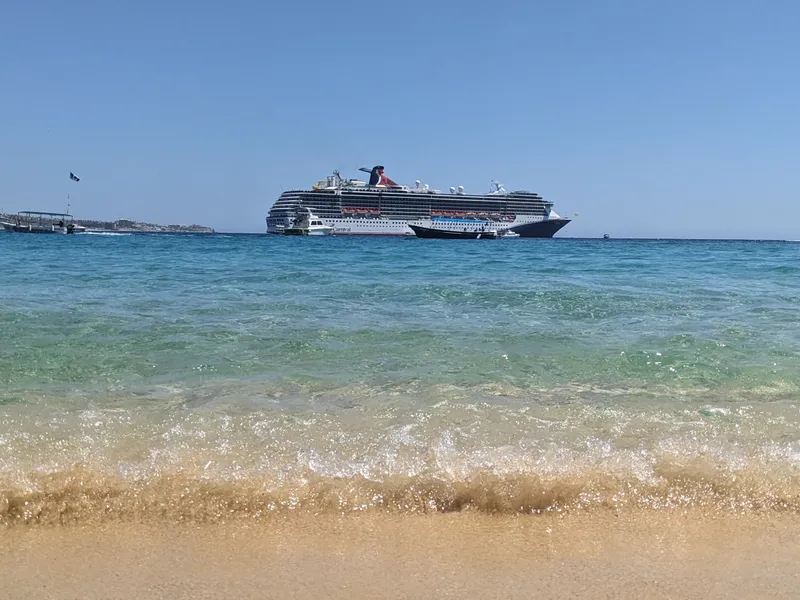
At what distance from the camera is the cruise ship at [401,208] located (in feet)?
222

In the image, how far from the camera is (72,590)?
1623 millimetres

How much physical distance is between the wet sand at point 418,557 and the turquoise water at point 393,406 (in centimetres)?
12

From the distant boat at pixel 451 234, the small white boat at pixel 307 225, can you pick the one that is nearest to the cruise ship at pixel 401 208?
the small white boat at pixel 307 225

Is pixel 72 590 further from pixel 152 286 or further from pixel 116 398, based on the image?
pixel 152 286

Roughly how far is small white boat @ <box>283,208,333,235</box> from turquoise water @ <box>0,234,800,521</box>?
2257 inches

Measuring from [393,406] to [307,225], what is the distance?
6319 centimetres

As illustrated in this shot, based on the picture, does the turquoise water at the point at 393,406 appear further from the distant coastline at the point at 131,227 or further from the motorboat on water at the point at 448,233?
the distant coastline at the point at 131,227

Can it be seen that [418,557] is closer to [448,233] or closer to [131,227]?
[448,233]

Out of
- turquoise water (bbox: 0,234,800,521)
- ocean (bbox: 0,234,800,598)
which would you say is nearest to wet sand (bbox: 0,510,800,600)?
ocean (bbox: 0,234,800,598)

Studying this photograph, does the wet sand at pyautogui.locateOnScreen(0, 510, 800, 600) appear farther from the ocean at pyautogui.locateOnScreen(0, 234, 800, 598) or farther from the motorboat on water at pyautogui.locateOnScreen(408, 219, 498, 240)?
the motorboat on water at pyautogui.locateOnScreen(408, 219, 498, 240)

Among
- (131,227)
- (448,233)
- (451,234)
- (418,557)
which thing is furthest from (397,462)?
(131,227)

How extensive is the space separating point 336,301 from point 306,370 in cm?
363

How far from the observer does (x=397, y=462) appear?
2.39 metres

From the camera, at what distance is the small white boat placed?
63412mm
